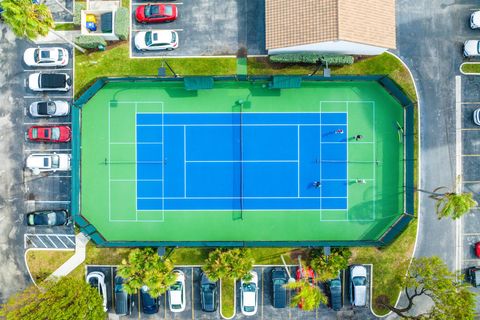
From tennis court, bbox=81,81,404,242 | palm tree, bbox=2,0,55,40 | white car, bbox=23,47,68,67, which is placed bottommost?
tennis court, bbox=81,81,404,242

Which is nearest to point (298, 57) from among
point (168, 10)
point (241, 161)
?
point (241, 161)

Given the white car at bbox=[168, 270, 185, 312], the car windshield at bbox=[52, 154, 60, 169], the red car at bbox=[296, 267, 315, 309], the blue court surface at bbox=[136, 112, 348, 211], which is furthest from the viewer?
the blue court surface at bbox=[136, 112, 348, 211]

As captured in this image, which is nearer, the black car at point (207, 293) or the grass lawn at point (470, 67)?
the black car at point (207, 293)

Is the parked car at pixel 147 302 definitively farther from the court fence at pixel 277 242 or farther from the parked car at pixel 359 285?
the parked car at pixel 359 285

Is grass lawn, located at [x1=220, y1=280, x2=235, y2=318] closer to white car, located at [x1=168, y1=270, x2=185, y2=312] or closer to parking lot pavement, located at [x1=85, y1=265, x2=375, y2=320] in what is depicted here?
parking lot pavement, located at [x1=85, y1=265, x2=375, y2=320]

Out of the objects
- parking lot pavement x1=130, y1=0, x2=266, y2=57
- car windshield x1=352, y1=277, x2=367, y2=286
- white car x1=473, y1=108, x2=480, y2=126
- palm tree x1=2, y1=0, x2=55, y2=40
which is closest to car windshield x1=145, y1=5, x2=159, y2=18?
parking lot pavement x1=130, y1=0, x2=266, y2=57

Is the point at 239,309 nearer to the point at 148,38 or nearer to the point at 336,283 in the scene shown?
the point at 336,283

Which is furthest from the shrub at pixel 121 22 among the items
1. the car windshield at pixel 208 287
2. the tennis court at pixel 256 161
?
the car windshield at pixel 208 287
